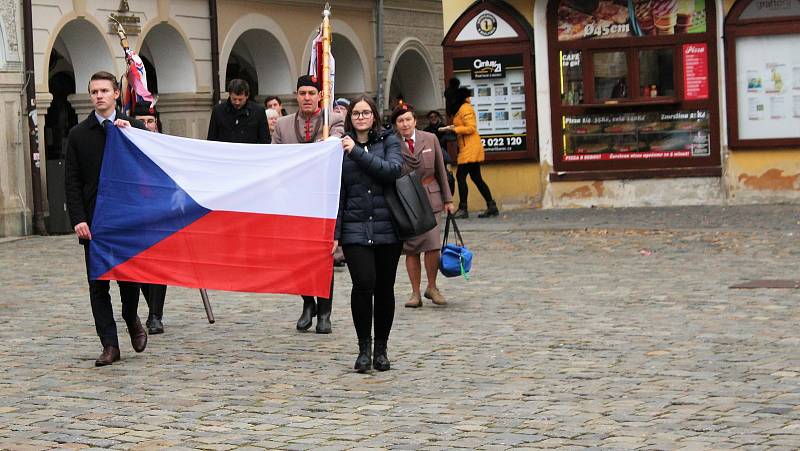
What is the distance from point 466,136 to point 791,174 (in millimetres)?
4672

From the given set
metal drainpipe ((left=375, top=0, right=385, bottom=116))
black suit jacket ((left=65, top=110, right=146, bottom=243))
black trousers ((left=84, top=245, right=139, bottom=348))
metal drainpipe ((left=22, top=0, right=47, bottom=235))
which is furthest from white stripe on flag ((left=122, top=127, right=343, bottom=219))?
metal drainpipe ((left=375, top=0, right=385, bottom=116))

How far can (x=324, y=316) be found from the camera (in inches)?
471

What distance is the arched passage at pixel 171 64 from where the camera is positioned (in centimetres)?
2947

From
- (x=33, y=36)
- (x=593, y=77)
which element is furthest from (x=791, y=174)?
(x=33, y=36)

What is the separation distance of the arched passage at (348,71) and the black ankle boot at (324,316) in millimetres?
24852

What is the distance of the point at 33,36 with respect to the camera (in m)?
24.6

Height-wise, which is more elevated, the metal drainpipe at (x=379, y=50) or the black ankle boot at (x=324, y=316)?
the metal drainpipe at (x=379, y=50)

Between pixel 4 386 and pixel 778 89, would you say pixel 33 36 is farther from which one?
pixel 4 386

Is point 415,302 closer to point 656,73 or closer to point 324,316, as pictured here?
point 324,316

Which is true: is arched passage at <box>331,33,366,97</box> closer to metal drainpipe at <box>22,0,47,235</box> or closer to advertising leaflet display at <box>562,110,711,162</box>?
metal drainpipe at <box>22,0,47,235</box>

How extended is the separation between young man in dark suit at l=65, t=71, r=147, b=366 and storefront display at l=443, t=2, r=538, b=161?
1350cm

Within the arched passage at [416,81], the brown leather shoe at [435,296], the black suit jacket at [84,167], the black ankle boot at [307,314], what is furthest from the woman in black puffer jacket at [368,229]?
the arched passage at [416,81]

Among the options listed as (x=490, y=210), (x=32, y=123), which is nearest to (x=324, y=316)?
(x=490, y=210)

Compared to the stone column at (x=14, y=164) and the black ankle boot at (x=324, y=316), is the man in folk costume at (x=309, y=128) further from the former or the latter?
the stone column at (x=14, y=164)
